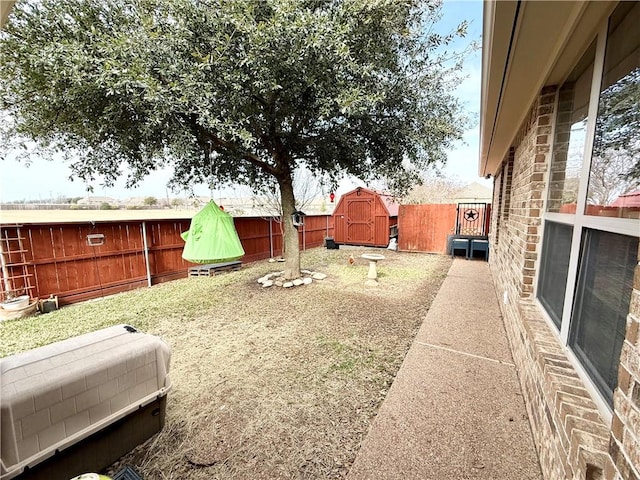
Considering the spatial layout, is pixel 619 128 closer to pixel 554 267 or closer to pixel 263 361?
pixel 554 267

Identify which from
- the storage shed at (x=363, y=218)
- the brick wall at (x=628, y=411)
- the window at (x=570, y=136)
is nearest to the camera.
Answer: the brick wall at (x=628, y=411)

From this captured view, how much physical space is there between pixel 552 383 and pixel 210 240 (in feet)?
15.5

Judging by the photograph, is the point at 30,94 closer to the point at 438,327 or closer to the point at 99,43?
the point at 99,43

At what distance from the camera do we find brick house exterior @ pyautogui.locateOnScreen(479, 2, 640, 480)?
1.11 m

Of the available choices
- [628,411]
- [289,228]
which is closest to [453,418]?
[628,411]

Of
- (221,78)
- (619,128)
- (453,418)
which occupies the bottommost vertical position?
(453,418)

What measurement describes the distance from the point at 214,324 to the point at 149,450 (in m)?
2.25

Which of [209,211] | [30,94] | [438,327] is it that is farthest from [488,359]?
[30,94]

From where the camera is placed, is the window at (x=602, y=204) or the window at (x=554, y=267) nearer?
the window at (x=602, y=204)

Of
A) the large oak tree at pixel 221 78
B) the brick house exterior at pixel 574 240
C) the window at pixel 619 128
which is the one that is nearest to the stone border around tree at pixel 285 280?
the large oak tree at pixel 221 78

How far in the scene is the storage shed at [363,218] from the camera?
11.5m

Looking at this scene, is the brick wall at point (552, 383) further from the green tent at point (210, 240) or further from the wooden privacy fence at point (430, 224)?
the wooden privacy fence at point (430, 224)

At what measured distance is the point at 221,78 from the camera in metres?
3.80

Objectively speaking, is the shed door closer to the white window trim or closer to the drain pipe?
the drain pipe
